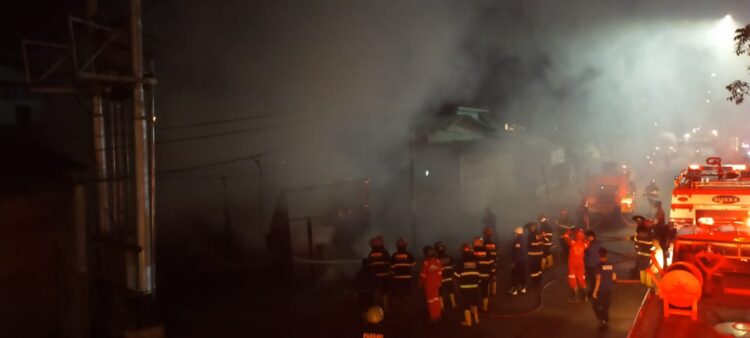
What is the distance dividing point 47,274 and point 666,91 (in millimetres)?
27840

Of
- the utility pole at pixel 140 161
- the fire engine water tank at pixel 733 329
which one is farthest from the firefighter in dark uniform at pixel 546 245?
the utility pole at pixel 140 161

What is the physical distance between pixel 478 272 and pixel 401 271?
103 cm

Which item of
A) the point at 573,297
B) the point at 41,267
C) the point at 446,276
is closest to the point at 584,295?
the point at 573,297

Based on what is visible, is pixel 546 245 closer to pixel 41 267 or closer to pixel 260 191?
pixel 260 191

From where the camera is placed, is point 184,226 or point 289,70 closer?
point 289,70

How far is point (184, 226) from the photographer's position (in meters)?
10.6

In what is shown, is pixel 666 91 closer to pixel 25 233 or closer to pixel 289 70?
pixel 289 70

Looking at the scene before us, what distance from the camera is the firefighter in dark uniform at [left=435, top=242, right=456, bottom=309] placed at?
787cm

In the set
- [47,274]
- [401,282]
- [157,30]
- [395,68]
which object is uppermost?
[157,30]

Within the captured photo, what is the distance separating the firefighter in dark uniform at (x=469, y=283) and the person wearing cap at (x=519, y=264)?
4.60ft

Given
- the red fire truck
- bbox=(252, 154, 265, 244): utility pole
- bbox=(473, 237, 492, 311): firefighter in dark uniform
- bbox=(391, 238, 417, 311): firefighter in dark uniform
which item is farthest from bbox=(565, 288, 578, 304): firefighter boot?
bbox=(252, 154, 265, 244): utility pole

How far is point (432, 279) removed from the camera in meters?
7.45

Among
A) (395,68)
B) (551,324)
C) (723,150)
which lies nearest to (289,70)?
(395,68)

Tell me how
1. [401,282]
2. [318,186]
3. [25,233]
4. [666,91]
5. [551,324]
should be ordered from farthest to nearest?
[666,91] < [318,186] < [401,282] < [551,324] < [25,233]
